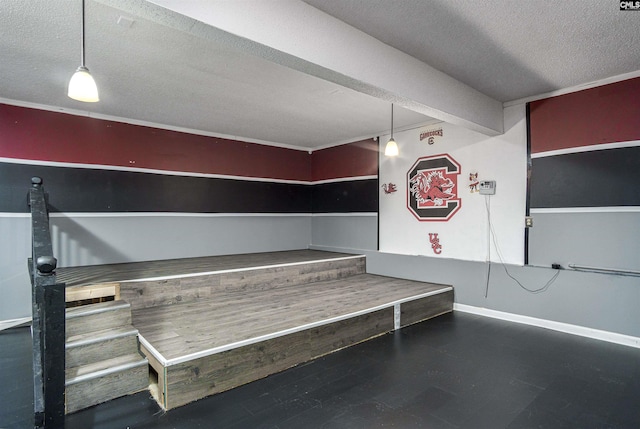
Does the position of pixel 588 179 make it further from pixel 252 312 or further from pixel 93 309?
pixel 93 309

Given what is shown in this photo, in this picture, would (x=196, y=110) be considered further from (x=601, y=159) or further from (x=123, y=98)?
(x=601, y=159)

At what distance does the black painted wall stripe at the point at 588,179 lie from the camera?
3588 millimetres

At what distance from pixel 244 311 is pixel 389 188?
137 inches

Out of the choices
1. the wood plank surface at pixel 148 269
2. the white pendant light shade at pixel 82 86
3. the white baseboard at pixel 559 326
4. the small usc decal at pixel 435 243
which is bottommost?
the white baseboard at pixel 559 326

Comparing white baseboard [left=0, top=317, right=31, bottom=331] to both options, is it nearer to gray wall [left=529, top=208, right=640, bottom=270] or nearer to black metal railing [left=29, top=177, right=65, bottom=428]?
black metal railing [left=29, top=177, right=65, bottom=428]

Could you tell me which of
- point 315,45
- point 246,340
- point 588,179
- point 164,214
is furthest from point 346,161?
point 246,340

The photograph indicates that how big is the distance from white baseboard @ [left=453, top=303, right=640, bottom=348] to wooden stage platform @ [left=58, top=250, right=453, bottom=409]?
359mm

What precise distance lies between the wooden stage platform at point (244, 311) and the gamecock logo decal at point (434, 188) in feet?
3.83

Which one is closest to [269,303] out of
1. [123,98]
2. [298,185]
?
[123,98]

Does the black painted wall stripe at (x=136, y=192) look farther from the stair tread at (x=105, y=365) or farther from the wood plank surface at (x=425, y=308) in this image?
the wood plank surface at (x=425, y=308)

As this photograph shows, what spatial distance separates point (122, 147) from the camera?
513cm

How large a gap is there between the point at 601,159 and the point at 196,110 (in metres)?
5.14

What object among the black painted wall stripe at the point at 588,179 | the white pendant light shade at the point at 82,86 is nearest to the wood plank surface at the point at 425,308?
the black painted wall stripe at the point at 588,179

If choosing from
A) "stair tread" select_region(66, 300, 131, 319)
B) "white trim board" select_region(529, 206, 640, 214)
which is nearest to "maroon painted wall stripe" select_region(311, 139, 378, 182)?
"white trim board" select_region(529, 206, 640, 214)
